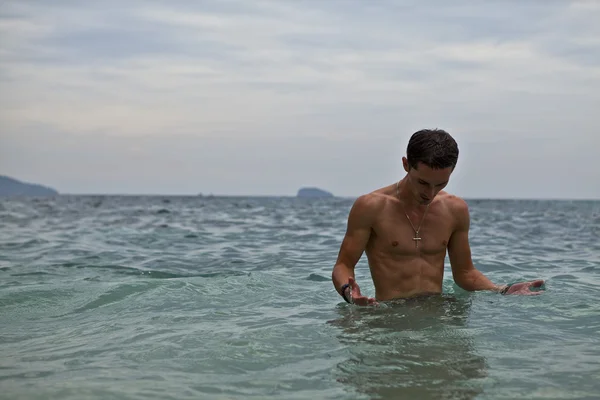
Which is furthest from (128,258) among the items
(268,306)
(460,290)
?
(460,290)

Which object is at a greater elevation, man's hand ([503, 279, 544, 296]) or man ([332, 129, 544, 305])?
man ([332, 129, 544, 305])

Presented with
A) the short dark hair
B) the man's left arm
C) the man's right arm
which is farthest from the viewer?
the man's left arm

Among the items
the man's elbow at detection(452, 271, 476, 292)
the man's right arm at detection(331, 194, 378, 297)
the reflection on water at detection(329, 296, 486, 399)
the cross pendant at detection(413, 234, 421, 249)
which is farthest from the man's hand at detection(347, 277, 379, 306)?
the man's elbow at detection(452, 271, 476, 292)

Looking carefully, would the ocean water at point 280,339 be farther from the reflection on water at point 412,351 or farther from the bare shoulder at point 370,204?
the bare shoulder at point 370,204

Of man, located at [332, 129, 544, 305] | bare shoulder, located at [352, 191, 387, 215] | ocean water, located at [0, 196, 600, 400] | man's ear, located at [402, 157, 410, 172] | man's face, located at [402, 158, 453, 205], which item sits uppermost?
man's ear, located at [402, 157, 410, 172]

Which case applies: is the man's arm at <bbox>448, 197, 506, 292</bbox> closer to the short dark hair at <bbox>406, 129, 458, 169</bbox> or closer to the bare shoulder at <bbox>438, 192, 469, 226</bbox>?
the bare shoulder at <bbox>438, 192, 469, 226</bbox>

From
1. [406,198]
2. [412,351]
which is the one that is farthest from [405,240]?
[412,351]

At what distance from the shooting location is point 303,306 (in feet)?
20.5

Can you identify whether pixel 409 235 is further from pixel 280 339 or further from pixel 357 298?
pixel 280 339

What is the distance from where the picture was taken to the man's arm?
5598 mm

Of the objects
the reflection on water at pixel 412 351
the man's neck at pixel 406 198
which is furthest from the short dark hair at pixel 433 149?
the reflection on water at pixel 412 351

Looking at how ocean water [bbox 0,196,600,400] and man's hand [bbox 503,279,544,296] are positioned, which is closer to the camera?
ocean water [bbox 0,196,600,400]

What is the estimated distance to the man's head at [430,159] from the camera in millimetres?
4746

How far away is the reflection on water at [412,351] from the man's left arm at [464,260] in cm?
20
